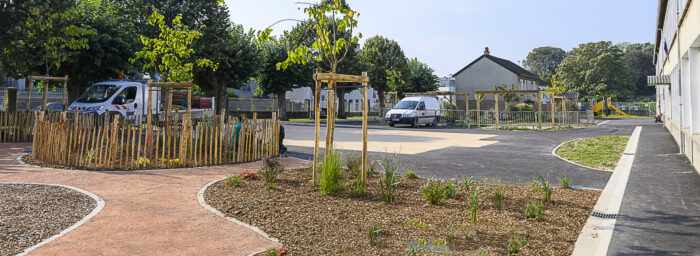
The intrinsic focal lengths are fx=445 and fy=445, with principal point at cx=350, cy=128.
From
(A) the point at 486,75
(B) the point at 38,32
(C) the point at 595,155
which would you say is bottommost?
(C) the point at 595,155

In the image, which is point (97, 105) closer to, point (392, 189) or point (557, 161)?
point (392, 189)

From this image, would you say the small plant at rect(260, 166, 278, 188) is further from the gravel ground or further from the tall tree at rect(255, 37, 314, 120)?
the tall tree at rect(255, 37, 314, 120)

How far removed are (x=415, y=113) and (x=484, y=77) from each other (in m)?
34.9

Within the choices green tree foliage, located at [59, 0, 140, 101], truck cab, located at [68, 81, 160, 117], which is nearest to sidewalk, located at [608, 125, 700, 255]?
truck cab, located at [68, 81, 160, 117]

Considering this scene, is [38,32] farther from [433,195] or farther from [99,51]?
[433,195]

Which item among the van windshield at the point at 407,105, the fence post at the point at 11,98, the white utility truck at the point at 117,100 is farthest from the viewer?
the van windshield at the point at 407,105

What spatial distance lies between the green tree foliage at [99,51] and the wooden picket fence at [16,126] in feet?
14.7

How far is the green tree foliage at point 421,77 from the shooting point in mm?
57456

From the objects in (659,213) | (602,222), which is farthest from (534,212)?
(659,213)

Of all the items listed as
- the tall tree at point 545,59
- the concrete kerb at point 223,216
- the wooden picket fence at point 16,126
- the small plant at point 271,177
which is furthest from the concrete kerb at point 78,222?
the tall tree at point 545,59

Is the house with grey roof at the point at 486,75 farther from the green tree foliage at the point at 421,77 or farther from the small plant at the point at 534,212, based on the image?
the small plant at the point at 534,212

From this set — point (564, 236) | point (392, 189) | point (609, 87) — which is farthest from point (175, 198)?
point (609, 87)

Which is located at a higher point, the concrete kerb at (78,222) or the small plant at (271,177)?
the small plant at (271,177)

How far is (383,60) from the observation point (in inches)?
2020
